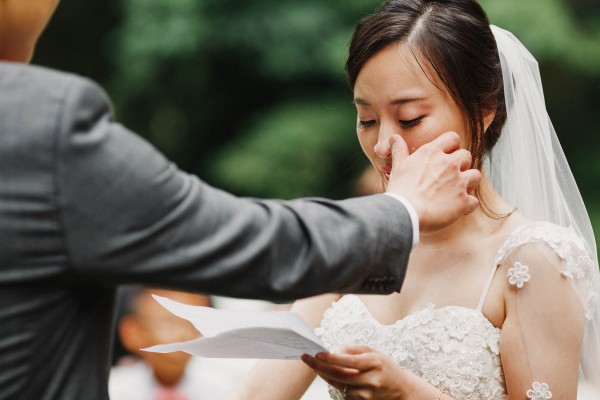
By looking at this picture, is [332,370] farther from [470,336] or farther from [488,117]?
[488,117]

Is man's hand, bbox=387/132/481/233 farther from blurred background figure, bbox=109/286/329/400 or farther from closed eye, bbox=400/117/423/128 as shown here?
blurred background figure, bbox=109/286/329/400

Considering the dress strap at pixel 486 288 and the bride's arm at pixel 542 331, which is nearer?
the bride's arm at pixel 542 331

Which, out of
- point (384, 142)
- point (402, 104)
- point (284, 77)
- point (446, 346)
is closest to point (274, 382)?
point (446, 346)

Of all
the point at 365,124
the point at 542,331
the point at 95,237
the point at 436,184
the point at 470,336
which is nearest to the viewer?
the point at 95,237

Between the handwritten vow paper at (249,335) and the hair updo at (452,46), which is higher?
the hair updo at (452,46)

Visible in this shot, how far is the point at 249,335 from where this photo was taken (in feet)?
6.08

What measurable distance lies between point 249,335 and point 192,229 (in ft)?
1.12

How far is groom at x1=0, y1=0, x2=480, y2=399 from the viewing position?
5.01ft

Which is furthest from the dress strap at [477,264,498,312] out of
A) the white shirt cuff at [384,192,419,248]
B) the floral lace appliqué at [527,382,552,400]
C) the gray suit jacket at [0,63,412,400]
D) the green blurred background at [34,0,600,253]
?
the green blurred background at [34,0,600,253]

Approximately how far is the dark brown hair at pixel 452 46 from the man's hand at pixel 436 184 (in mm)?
506

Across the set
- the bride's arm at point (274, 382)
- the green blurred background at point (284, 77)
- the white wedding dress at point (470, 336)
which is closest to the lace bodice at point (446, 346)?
the white wedding dress at point (470, 336)

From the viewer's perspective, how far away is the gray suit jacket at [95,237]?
5.00 ft

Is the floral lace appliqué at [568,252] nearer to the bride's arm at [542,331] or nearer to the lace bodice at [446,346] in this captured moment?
the bride's arm at [542,331]

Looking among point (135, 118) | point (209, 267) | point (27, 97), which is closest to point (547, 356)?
point (209, 267)
